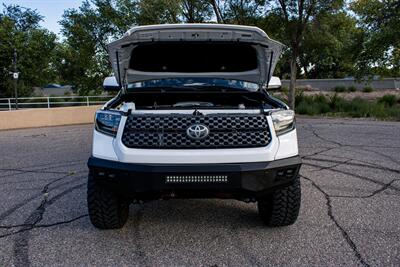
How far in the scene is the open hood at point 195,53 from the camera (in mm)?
3908

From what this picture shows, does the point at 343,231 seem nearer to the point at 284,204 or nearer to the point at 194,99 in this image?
the point at 284,204

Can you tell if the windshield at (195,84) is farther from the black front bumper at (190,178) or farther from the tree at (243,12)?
the tree at (243,12)

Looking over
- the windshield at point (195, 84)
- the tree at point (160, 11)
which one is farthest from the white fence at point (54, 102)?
the windshield at point (195, 84)

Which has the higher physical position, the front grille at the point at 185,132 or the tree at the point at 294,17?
the tree at the point at 294,17

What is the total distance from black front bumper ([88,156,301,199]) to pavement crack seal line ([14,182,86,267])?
2.88 feet

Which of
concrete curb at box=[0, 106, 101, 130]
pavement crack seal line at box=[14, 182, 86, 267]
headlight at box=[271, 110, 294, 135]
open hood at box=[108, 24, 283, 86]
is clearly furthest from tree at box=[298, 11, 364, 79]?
pavement crack seal line at box=[14, 182, 86, 267]

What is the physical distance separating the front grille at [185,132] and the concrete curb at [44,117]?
12558mm

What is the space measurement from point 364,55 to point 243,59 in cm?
1506

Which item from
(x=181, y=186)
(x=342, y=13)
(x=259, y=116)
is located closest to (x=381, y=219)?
(x=259, y=116)

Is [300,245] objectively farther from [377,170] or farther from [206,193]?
[377,170]

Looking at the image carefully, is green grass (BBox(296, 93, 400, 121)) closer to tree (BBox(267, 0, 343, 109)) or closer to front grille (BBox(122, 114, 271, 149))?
tree (BBox(267, 0, 343, 109))

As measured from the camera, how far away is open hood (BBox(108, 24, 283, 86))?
3908 mm

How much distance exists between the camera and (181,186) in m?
2.98

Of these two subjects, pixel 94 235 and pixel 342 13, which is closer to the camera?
pixel 94 235
